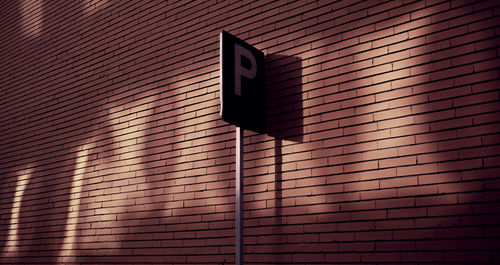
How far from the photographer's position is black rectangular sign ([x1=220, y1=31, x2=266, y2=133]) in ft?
13.0

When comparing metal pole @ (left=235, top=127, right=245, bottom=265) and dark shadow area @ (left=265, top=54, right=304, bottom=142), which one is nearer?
metal pole @ (left=235, top=127, right=245, bottom=265)

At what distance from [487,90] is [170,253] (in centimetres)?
304

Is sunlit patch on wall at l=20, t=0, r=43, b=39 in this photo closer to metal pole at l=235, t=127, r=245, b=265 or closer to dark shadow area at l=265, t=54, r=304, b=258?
dark shadow area at l=265, t=54, r=304, b=258

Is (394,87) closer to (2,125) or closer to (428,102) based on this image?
(428,102)

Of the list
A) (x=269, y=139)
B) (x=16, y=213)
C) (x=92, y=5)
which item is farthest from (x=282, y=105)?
(x=16, y=213)

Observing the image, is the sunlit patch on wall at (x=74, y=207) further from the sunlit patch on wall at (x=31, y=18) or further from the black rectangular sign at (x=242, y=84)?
the black rectangular sign at (x=242, y=84)

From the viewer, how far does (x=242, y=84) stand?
412cm

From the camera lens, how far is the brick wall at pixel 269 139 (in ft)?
11.1

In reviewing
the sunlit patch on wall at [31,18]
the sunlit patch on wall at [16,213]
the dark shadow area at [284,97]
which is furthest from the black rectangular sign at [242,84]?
the sunlit patch on wall at [31,18]

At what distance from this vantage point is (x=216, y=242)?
14.6ft

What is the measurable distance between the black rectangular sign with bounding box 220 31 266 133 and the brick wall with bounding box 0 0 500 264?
16cm

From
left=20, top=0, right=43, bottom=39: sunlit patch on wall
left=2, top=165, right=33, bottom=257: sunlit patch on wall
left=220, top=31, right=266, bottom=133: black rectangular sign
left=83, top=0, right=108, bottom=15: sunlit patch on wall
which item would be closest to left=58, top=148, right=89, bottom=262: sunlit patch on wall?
left=2, top=165, right=33, bottom=257: sunlit patch on wall

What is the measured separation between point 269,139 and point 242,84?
54 centimetres

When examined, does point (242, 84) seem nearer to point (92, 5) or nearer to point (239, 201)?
point (239, 201)
